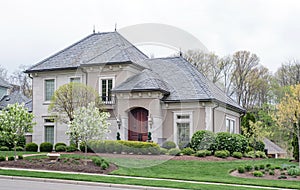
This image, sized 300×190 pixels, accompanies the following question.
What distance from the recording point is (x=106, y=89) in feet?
93.1

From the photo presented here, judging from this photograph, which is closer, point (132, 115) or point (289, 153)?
point (132, 115)

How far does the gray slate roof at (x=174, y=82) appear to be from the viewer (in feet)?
88.3

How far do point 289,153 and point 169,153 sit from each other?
24470mm

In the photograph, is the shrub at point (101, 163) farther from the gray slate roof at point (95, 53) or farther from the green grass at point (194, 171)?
the gray slate roof at point (95, 53)

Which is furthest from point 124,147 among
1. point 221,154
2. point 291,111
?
point 291,111

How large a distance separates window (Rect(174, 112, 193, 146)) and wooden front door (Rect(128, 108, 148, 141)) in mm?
1918

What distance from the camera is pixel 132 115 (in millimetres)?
27516

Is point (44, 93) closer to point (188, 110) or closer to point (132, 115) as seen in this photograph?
point (132, 115)

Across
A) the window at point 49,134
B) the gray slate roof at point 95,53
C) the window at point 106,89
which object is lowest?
the window at point 49,134

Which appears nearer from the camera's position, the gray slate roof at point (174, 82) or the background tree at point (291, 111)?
the background tree at point (291, 111)

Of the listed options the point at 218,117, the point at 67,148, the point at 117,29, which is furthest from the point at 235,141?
the point at 117,29

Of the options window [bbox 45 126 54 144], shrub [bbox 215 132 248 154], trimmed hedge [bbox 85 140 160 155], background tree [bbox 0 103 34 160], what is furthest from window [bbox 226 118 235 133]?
background tree [bbox 0 103 34 160]

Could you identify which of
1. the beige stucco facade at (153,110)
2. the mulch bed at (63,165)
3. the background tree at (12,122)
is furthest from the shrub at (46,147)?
the mulch bed at (63,165)

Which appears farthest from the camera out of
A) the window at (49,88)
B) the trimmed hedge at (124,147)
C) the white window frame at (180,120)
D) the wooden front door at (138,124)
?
the window at (49,88)
